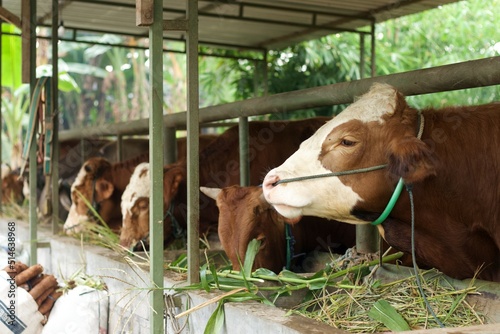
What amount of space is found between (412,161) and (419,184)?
294 millimetres

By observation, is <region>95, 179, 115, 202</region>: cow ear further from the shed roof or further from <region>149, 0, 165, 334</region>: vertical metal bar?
<region>149, 0, 165, 334</region>: vertical metal bar

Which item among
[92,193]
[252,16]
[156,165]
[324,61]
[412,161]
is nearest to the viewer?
[412,161]

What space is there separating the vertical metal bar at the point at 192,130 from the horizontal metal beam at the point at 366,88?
→ 2.91 ft

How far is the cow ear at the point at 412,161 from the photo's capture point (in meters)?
3.39

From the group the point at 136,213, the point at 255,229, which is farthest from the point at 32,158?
the point at 255,229

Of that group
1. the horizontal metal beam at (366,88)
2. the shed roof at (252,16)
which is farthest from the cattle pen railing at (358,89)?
the shed roof at (252,16)

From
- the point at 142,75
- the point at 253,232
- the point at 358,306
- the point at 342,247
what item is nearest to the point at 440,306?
the point at 358,306

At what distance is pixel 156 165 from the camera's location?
165 inches

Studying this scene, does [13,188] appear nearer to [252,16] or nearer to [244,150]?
[252,16]

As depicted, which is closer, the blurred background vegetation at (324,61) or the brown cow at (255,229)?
the brown cow at (255,229)

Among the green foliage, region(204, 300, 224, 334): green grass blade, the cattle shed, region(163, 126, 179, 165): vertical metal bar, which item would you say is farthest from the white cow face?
the green foliage

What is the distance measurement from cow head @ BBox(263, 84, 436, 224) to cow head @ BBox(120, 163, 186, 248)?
3.03m

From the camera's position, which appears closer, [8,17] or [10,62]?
[8,17]

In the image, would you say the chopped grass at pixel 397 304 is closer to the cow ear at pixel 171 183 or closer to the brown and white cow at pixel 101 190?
the cow ear at pixel 171 183
